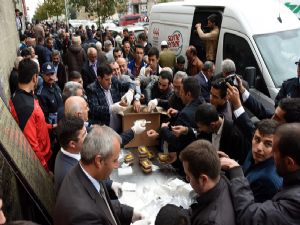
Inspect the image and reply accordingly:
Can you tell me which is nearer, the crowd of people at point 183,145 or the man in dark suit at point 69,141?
the crowd of people at point 183,145

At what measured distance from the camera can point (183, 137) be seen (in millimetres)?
3594

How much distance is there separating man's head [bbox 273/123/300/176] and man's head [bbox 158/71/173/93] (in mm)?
3210

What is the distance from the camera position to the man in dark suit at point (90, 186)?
1929mm

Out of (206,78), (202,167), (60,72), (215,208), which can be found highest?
(202,167)

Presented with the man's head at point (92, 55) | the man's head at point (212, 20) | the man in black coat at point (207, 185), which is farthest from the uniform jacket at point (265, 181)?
the man's head at point (92, 55)

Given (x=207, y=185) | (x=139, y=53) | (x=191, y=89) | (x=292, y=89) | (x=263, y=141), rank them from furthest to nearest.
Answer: (x=139, y=53), (x=292, y=89), (x=191, y=89), (x=263, y=141), (x=207, y=185)

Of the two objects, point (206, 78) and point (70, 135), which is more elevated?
point (70, 135)

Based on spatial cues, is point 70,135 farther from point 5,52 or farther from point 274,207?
point 5,52

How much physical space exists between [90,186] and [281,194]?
1.20 metres

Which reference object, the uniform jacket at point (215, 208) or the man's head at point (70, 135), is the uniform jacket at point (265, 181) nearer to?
the uniform jacket at point (215, 208)

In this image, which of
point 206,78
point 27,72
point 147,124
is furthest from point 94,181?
point 206,78

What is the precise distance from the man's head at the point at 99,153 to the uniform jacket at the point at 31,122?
1.73 meters

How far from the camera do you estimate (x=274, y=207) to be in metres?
1.91

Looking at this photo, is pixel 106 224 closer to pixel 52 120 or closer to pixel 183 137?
pixel 183 137
